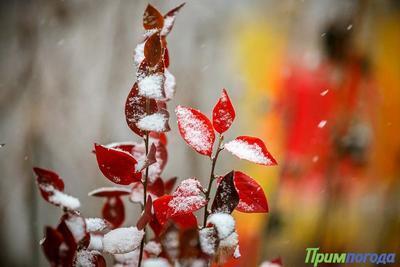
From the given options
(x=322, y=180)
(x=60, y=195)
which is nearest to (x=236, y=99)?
(x=322, y=180)

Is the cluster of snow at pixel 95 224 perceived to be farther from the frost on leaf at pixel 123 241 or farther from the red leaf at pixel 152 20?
the red leaf at pixel 152 20

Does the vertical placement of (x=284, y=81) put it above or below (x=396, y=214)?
above

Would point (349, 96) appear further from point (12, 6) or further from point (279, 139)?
point (12, 6)

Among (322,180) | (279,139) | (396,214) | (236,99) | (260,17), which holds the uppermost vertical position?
(260,17)

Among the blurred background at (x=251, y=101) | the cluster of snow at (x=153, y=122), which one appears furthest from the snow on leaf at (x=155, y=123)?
the blurred background at (x=251, y=101)

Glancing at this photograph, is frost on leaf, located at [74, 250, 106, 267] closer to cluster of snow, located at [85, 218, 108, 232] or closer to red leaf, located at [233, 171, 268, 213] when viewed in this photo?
cluster of snow, located at [85, 218, 108, 232]

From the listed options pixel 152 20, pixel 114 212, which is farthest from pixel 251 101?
pixel 152 20

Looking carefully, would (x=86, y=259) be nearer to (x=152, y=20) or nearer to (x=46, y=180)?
(x=46, y=180)

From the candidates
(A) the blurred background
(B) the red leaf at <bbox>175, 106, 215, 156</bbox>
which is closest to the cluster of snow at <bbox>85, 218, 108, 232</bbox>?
(B) the red leaf at <bbox>175, 106, 215, 156</bbox>
